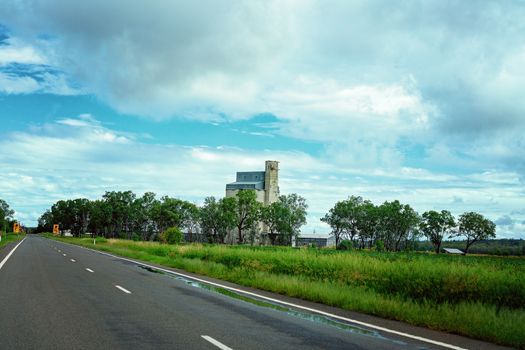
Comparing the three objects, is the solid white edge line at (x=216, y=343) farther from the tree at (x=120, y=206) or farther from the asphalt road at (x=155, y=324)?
the tree at (x=120, y=206)

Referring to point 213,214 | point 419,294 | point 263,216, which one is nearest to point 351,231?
point 263,216

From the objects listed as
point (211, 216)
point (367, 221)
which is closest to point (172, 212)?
point (211, 216)

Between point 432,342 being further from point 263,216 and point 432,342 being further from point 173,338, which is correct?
point 263,216

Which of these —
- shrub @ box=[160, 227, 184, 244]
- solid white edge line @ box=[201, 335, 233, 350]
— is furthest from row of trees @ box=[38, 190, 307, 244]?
solid white edge line @ box=[201, 335, 233, 350]

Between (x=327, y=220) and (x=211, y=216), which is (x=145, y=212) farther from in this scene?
(x=327, y=220)

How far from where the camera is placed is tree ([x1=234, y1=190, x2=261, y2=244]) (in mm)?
121688

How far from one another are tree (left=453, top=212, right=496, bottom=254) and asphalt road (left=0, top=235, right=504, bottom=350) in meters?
116

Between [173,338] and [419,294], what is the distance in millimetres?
8625

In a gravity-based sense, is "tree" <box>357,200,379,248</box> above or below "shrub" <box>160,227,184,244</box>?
above

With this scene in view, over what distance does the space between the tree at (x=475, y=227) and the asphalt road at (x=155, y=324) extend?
115983 mm

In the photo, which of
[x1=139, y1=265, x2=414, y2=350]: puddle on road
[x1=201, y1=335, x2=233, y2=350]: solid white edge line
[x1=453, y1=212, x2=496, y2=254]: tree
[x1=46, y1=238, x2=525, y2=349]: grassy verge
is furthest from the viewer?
[x1=453, y1=212, x2=496, y2=254]: tree

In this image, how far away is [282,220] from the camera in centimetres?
12419

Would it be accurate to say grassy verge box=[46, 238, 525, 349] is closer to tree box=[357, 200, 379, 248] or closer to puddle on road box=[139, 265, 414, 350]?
puddle on road box=[139, 265, 414, 350]

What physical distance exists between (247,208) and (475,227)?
5672 cm
